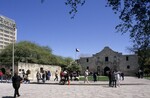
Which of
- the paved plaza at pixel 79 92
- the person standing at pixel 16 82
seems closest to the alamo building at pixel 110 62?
the paved plaza at pixel 79 92

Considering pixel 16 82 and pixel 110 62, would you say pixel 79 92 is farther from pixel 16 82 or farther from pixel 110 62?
pixel 110 62

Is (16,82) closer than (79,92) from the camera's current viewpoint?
Yes

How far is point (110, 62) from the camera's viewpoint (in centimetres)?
10456

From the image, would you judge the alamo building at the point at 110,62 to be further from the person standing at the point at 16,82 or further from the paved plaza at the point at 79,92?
the person standing at the point at 16,82

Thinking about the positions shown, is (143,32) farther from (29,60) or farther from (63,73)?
Answer: (29,60)

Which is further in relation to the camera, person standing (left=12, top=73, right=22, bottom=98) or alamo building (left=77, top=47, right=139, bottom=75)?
alamo building (left=77, top=47, right=139, bottom=75)

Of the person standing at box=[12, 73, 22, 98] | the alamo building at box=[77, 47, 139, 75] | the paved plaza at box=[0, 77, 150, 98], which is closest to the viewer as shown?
the person standing at box=[12, 73, 22, 98]

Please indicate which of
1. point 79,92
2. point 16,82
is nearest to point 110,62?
point 79,92

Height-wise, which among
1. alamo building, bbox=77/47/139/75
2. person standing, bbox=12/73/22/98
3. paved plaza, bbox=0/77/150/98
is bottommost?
paved plaza, bbox=0/77/150/98

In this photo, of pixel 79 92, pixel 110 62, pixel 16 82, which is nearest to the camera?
pixel 16 82

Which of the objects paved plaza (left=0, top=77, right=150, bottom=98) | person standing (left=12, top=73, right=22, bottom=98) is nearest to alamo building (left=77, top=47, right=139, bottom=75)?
paved plaza (left=0, top=77, right=150, bottom=98)

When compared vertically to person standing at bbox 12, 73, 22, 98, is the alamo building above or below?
above

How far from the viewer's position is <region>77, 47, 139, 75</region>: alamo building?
333 feet

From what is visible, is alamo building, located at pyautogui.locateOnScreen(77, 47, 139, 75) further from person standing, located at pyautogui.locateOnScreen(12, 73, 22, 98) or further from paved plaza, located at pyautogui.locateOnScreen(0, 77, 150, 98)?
person standing, located at pyautogui.locateOnScreen(12, 73, 22, 98)
